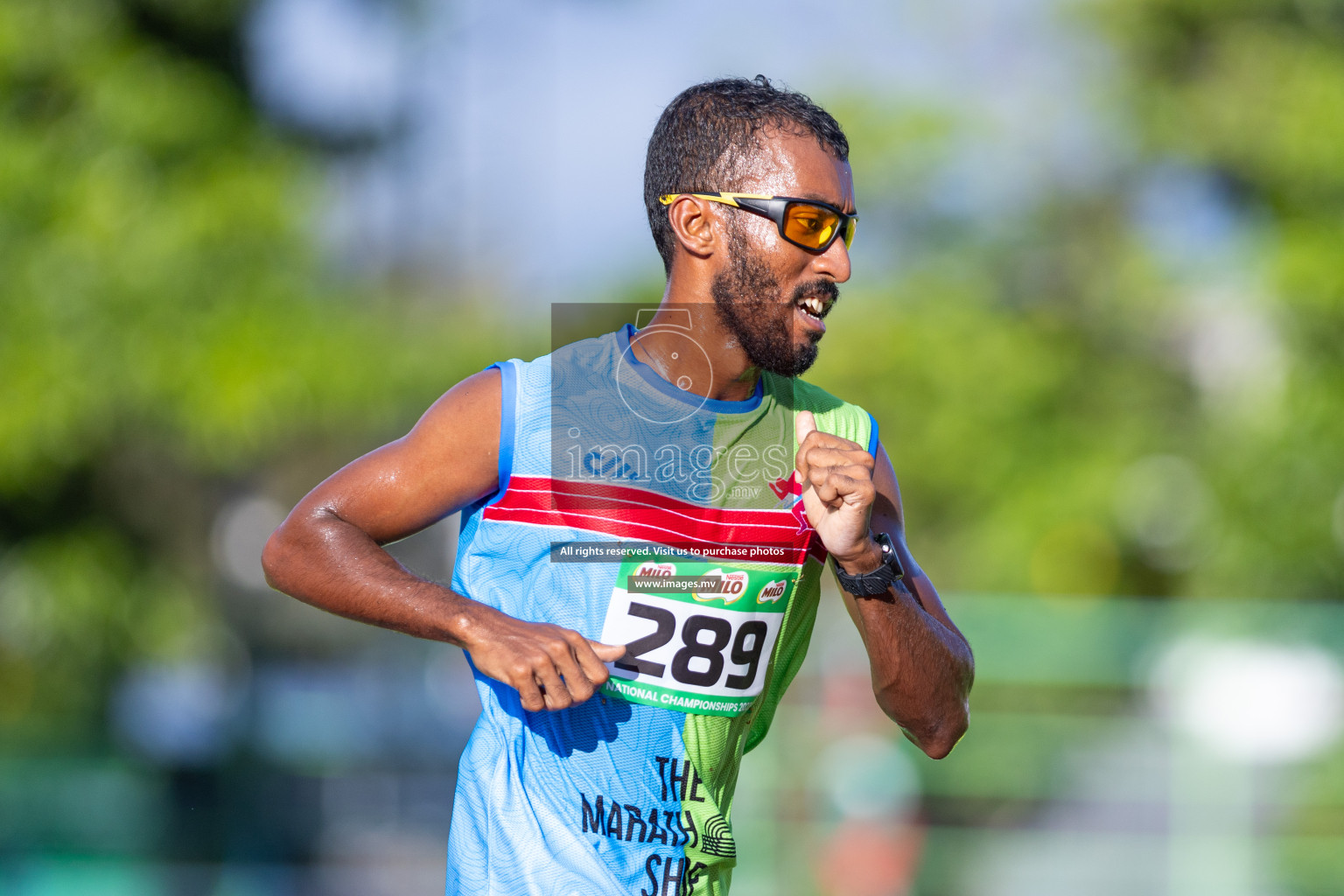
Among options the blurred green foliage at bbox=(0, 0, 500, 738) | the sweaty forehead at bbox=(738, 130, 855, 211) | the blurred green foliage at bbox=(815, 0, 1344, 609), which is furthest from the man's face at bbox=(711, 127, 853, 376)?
the blurred green foliage at bbox=(815, 0, 1344, 609)

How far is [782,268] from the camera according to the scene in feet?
9.37

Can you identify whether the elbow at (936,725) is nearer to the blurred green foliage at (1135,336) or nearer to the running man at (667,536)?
the running man at (667,536)

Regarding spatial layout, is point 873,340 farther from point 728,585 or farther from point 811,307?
point 728,585

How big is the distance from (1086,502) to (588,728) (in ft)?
37.0

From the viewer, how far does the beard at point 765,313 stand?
2865 millimetres

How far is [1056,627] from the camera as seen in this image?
1011 centimetres

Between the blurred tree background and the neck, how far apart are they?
19.4ft

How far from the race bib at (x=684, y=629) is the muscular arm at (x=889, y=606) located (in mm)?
218

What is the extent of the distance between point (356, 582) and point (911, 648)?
3.67 ft

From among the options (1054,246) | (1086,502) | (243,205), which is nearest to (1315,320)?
(1086,502)

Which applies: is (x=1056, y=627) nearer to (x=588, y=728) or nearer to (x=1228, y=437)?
(x=1228, y=437)

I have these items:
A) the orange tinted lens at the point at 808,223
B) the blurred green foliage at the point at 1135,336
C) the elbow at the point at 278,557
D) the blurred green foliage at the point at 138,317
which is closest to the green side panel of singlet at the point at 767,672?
the orange tinted lens at the point at 808,223

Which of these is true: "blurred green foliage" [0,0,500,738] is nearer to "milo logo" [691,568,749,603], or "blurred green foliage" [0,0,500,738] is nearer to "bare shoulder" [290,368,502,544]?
"bare shoulder" [290,368,502,544]

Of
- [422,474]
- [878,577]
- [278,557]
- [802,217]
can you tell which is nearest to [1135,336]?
[802,217]
